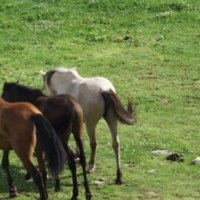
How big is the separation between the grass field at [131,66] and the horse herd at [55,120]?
635 millimetres

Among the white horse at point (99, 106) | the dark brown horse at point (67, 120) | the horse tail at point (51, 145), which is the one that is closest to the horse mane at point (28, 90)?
the dark brown horse at point (67, 120)

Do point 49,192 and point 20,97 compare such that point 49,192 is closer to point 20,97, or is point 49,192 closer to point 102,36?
point 20,97

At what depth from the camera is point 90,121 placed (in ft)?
38.8

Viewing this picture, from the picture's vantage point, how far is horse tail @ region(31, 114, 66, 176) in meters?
9.82

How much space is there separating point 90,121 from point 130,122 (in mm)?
644

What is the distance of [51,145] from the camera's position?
9.84 metres

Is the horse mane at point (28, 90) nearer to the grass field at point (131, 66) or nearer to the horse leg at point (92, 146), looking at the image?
the horse leg at point (92, 146)

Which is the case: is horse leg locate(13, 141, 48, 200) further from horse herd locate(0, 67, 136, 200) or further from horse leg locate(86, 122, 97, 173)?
horse leg locate(86, 122, 97, 173)

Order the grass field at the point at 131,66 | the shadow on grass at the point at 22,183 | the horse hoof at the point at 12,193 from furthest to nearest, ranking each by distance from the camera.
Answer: the grass field at the point at 131,66 < the shadow on grass at the point at 22,183 < the horse hoof at the point at 12,193

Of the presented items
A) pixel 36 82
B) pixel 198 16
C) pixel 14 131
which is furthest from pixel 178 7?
pixel 14 131

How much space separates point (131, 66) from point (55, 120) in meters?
8.52

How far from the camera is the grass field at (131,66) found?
38.1ft

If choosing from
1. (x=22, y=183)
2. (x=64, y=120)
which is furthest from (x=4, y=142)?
(x=22, y=183)

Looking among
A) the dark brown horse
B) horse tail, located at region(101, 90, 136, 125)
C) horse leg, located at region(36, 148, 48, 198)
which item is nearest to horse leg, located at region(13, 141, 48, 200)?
horse leg, located at region(36, 148, 48, 198)
